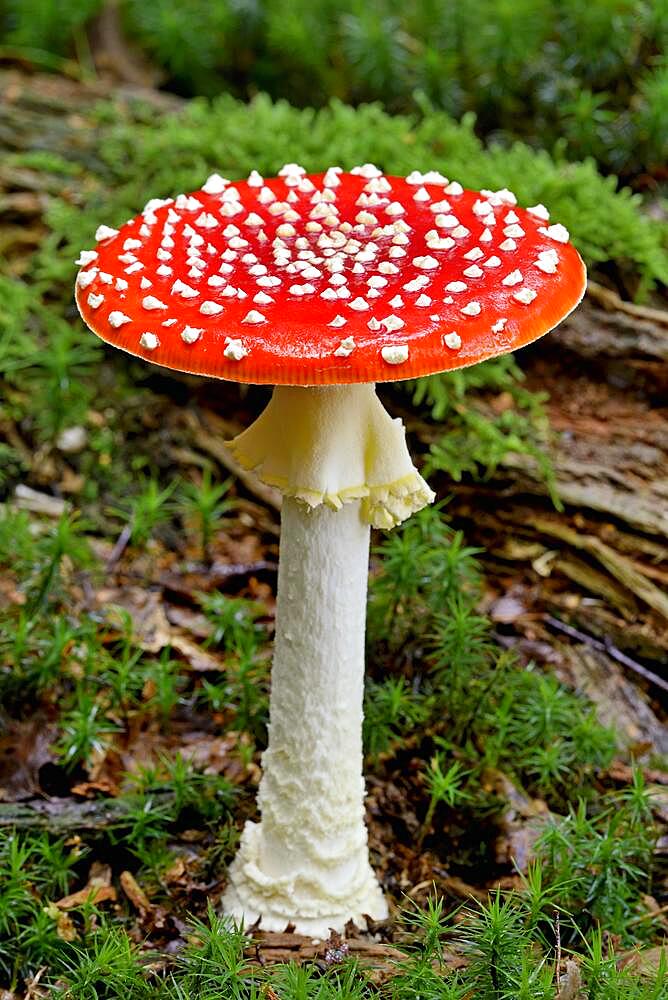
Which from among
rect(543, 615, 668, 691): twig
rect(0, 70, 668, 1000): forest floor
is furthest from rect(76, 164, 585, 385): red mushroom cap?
rect(543, 615, 668, 691): twig

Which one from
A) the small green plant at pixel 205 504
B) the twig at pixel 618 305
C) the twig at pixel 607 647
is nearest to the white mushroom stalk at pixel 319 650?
the twig at pixel 607 647

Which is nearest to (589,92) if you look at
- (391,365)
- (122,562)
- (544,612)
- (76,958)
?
(544,612)

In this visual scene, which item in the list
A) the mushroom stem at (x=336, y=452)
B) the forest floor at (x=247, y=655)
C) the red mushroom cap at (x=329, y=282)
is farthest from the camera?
the forest floor at (x=247, y=655)

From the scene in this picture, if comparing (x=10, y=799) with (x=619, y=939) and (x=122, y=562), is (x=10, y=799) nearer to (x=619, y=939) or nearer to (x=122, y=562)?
(x=122, y=562)

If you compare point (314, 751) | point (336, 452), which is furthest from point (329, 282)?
point (314, 751)

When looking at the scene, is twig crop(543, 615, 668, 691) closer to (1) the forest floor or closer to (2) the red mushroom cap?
(1) the forest floor

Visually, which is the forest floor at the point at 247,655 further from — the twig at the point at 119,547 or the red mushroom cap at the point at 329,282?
the red mushroom cap at the point at 329,282

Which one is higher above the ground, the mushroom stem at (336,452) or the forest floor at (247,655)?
the mushroom stem at (336,452)
